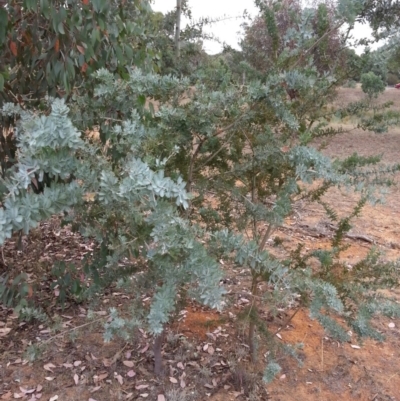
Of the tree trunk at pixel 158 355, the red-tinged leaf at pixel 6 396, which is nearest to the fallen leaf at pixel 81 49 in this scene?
the tree trunk at pixel 158 355

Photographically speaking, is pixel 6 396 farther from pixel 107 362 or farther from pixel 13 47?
pixel 13 47

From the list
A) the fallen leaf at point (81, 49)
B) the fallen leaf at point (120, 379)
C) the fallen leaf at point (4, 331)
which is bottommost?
the fallen leaf at point (120, 379)

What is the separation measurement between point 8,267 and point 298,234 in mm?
2615

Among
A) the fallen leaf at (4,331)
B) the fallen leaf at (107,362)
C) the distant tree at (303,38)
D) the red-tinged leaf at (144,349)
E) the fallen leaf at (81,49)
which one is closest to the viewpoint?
the distant tree at (303,38)

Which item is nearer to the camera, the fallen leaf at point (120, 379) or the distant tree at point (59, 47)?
the distant tree at point (59, 47)

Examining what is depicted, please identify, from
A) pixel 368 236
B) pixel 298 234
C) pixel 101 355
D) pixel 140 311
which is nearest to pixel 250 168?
pixel 140 311

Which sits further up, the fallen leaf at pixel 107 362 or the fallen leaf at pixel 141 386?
the fallen leaf at pixel 107 362

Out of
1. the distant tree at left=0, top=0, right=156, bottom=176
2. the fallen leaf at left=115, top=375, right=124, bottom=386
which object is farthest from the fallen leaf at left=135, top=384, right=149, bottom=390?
the distant tree at left=0, top=0, right=156, bottom=176

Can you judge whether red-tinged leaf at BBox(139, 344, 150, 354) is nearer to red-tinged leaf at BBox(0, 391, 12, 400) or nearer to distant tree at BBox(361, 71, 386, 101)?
red-tinged leaf at BBox(0, 391, 12, 400)

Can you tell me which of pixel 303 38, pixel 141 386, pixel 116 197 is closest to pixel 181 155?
pixel 303 38

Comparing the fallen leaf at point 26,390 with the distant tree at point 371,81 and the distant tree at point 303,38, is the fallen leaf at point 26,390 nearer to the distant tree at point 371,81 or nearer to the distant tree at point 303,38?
the distant tree at point 303,38

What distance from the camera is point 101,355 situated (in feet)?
8.84

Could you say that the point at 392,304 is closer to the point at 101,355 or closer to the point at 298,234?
the point at 101,355

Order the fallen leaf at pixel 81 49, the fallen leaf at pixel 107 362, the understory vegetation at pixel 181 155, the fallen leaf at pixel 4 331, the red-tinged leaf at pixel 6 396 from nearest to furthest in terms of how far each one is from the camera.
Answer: the understory vegetation at pixel 181 155 < the fallen leaf at pixel 81 49 < the red-tinged leaf at pixel 6 396 < the fallen leaf at pixel 107 362 < the fallen leaf at pixel 4 331
